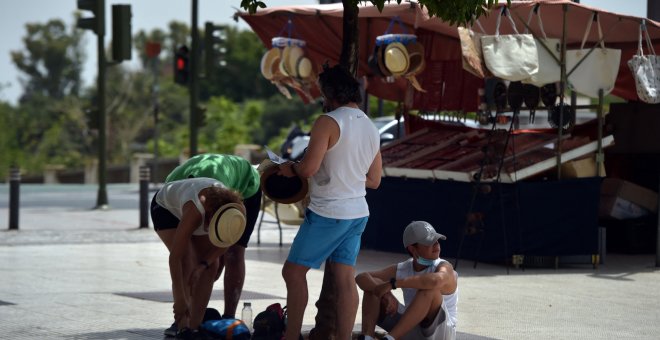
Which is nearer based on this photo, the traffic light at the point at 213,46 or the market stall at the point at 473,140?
the market stall at the point at 473,140

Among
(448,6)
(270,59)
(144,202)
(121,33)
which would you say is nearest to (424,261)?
(448,6)

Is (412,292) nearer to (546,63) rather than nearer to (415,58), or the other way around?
(546,63)

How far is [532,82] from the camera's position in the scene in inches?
517

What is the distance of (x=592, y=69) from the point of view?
13422 mm

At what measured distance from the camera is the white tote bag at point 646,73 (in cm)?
1345

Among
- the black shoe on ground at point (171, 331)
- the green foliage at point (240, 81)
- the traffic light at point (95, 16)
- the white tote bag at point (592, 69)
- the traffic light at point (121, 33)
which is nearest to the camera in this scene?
the black shoe on ground at point (171, 331)

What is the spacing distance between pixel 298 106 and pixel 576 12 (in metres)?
56.4

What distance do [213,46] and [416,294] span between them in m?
16.5

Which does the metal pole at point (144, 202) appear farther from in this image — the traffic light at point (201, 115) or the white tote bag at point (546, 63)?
the white tote bag at point (546, 63)

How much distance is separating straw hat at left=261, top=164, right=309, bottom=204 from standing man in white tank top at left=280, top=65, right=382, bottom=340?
13 cm

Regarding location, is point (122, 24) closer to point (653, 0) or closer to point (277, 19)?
point (277, 19)

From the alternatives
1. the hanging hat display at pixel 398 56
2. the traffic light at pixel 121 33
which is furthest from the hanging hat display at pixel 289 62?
the traffic light at pixel 121 33

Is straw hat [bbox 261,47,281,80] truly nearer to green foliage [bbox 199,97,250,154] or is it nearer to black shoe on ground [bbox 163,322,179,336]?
black shoe on ground [bbox 163,322,179,336]

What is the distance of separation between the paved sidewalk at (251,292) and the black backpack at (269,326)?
2.69 ft
